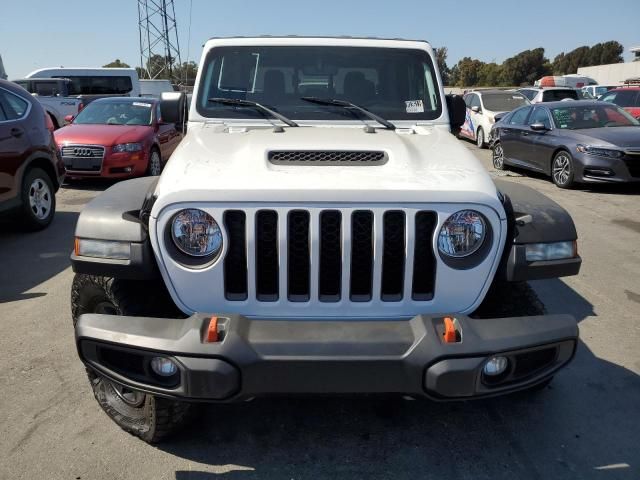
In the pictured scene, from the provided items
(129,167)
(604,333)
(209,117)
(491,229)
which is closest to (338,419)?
(491,229)

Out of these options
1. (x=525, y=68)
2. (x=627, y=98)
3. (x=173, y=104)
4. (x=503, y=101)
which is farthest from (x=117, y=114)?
(x=525, y=68)

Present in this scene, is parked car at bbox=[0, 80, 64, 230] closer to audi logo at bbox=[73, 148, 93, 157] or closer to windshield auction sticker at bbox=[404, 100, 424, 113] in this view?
audi logo at bbox=[73, 148, 93, 157]

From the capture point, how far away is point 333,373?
80.9 inches

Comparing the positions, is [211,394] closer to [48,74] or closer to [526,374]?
[526,374]

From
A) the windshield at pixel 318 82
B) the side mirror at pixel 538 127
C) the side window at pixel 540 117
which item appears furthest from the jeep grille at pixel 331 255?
the side window at pixel 540 117

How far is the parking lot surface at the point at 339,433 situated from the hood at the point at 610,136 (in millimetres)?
6123

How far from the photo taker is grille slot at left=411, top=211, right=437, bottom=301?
2.30m

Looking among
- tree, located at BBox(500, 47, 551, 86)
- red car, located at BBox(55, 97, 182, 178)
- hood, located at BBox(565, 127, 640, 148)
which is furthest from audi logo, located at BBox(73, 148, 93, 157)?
tree, located at BBox(500, 47, 551, 86)

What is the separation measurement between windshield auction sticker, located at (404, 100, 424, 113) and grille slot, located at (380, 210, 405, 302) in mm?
1531

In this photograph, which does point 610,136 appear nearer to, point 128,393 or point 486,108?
point 486,108

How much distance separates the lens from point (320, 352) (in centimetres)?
204

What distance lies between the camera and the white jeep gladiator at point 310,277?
206 cm

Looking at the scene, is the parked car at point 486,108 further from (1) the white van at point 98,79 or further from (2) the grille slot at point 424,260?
(2) the grille slot at point 424,260

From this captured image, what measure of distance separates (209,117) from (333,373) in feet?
6.72
